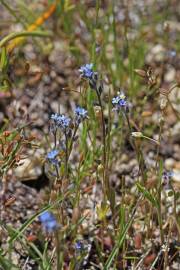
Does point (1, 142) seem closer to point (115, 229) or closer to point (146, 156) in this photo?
point (115, 229)

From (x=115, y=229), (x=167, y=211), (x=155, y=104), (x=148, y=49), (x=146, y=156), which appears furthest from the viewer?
(x=148, y=49)

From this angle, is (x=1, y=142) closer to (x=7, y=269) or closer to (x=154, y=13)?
(x=7, y=269)

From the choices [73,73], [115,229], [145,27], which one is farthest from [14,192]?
[145,27]

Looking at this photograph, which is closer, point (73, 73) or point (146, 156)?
point (146, 156)

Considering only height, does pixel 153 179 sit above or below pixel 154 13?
below

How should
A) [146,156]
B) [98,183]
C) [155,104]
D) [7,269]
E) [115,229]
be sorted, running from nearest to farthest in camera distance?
[7,269] < [115,229] < [98,183] < [146,156] < [155,104]

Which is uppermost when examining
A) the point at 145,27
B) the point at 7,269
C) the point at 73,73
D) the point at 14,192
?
the point at 145,27

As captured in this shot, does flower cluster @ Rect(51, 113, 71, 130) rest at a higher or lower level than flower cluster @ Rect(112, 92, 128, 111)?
lower

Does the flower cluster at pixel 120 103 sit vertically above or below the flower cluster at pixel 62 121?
above

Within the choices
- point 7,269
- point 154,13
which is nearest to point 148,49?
point 154,13
